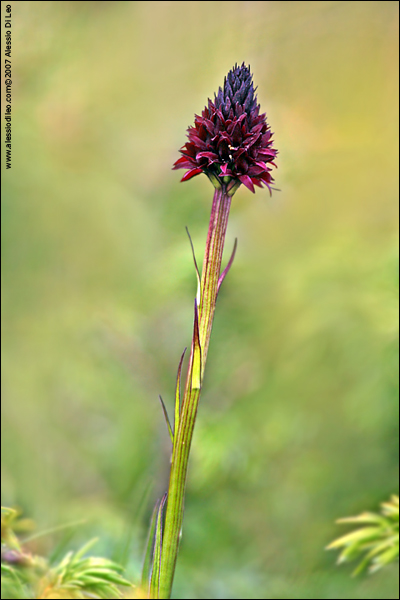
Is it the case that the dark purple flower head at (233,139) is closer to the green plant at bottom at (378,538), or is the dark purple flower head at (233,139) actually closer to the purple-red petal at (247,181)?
the purple-red petal at (247,181)

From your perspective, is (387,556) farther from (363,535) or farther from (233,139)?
(233,139)

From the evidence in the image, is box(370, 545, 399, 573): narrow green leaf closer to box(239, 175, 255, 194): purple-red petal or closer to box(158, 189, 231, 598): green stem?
box(158, 189, 231, 598): green stem

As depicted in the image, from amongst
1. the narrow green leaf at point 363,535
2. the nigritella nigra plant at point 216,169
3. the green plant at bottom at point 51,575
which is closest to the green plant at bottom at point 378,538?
the narrow green leaf at point 363,535

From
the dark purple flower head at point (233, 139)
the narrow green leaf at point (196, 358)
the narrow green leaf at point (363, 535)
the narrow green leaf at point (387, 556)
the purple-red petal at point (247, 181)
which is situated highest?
the dark purple flower head at point (233, 139)

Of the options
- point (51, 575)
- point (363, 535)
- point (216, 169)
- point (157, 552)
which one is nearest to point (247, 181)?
point (216, 169)

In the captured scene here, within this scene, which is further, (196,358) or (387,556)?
(387,556)

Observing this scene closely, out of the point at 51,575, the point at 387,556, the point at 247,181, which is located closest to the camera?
the point at 247,181

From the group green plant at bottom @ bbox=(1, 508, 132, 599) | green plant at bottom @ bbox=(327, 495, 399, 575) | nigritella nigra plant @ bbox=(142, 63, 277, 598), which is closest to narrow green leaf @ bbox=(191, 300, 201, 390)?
nigritella nigra plant @ bbox=(142, 63, 277, 598)
